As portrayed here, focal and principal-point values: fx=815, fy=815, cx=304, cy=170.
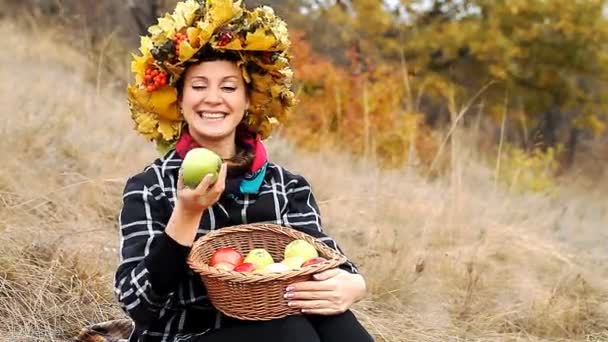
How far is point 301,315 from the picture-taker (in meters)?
2.12

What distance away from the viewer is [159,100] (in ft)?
8.04

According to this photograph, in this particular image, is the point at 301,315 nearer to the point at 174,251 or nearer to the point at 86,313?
the point at 174,251

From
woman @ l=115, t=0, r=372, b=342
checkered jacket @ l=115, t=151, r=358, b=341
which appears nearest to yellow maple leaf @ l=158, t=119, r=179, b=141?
woman @ l=115, t=0, r=372, b=342

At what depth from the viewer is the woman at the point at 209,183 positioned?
6.79 ft

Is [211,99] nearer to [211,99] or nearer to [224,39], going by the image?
[211,99]

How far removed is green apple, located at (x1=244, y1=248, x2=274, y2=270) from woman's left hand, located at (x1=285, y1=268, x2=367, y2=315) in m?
0.14

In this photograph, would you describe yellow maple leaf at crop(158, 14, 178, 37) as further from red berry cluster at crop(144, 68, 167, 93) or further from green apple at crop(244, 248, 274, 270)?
green apple at crop(244, 248, 274, 270)

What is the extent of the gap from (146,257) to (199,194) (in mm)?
251

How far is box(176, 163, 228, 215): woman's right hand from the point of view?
1892mm

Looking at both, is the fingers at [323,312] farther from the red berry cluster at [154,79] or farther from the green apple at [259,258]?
the red berry cluster at [154,79]

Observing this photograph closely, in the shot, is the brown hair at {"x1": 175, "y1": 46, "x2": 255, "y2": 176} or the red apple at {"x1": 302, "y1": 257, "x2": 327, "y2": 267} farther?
the brown hair at {"x1": 175, "y1": 46, "x2": 255, "y2": 176}

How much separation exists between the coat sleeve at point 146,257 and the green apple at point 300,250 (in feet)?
1.03

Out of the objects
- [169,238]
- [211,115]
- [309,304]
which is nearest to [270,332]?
[309,304]

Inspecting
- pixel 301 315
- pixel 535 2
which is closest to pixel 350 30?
pixel 535 2
